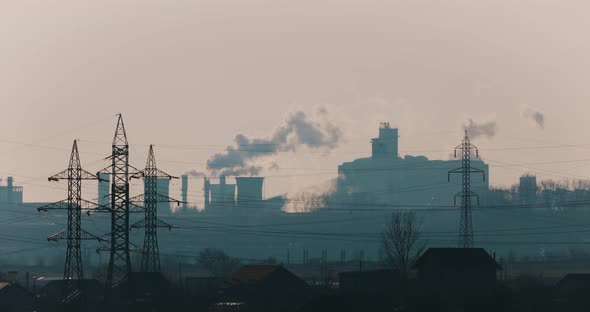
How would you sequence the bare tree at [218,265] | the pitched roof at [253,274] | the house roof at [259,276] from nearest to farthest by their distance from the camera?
the house roof at [259,276]
the pitched roof at [253,274]
the bare tree at [218,265]

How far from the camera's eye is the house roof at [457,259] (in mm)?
77562

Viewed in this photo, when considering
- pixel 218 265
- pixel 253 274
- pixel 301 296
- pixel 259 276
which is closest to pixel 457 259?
pixel 301 296

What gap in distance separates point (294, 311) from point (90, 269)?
295 feet

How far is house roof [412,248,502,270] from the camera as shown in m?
77.6

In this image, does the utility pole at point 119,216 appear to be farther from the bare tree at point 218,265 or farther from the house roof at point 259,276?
the bare tree at point 218,265

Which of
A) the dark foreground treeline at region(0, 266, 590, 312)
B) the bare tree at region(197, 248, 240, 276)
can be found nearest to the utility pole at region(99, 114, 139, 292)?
the dark foreground treeline at region(0, 266, 590, 312)

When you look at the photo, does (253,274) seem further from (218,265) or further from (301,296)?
(218,265)

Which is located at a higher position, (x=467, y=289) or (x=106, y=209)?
(x=106, y=209)

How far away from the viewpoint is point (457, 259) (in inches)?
3061

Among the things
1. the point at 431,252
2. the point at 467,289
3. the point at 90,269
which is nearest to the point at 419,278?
the point at 431,252

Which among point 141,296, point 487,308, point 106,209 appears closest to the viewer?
point 487,308

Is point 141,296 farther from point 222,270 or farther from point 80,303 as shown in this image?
point 222,270

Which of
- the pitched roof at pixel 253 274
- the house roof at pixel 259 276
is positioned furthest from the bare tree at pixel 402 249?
the pitched roof at pixel 253 274

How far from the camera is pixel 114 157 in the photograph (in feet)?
233
